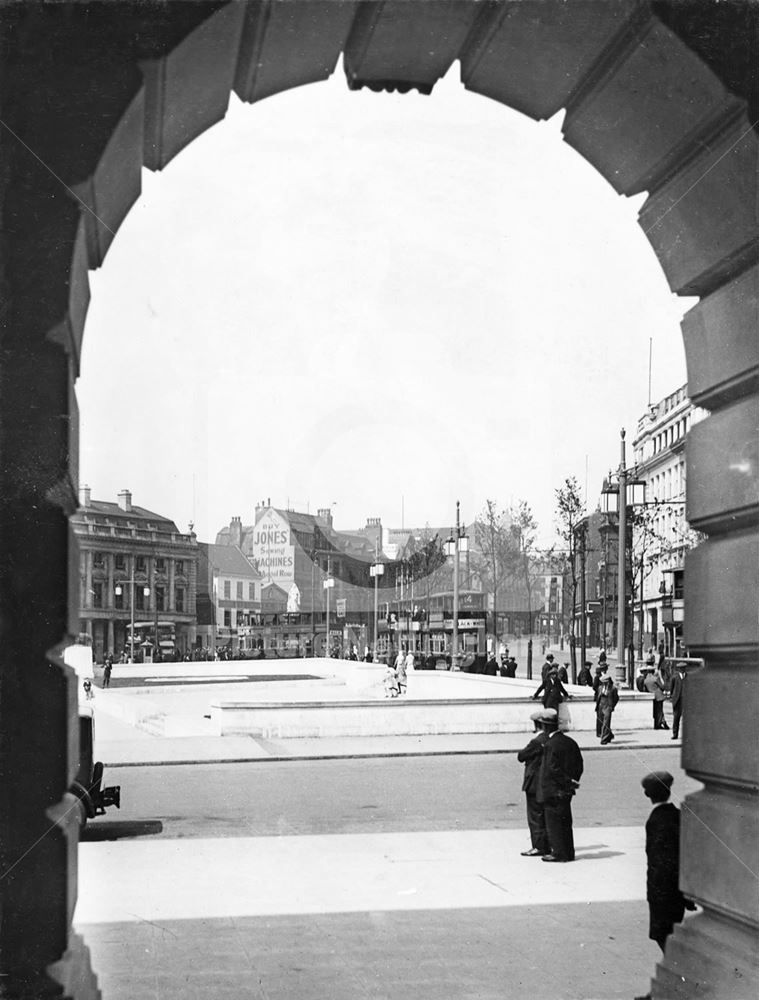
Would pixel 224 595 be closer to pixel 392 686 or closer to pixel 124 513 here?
pixel 124 513

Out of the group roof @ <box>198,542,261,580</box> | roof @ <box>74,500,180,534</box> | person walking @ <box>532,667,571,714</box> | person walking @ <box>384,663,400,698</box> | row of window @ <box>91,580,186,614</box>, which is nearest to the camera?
person walking @ <box>532,667,571,714</box>

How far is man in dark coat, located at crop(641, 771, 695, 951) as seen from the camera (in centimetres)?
616

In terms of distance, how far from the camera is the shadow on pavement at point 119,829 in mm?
12121

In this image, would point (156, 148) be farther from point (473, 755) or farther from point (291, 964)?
point (473, 755)

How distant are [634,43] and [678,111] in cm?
36

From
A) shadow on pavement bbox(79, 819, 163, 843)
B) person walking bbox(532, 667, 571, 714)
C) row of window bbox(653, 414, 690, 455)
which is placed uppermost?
row of window bbox(653, 414, 690, 455)

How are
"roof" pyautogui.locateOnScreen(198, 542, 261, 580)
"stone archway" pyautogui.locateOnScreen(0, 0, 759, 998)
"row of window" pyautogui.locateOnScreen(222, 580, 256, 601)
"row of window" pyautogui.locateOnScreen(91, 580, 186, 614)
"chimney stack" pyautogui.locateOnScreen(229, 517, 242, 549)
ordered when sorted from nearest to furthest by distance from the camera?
"stone archway" pyautogui.locateOnScreen(0, 0, 759, 998) → "row of window" pyautogui.locateOnScreen(91, 580, 186, 614) → "row of window" pyautogui.locateOnScreen(222, 580, 256, 601) → "roof" pyautogui.locateOnScreen(198, 542, 261, 580) → "chimney stack" pyautogui.locateOnScreen(229, 517, 242, 549)

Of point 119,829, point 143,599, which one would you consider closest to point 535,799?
point 119,829

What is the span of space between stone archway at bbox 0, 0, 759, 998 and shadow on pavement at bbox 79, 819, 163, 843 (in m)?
7.66

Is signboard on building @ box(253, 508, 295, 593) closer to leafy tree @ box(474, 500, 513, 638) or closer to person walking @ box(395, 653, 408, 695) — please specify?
leafy tree @ box(474, 500, 513, 638)

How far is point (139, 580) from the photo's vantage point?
86.1m

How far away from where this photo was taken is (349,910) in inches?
329

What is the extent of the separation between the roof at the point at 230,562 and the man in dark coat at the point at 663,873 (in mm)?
92638

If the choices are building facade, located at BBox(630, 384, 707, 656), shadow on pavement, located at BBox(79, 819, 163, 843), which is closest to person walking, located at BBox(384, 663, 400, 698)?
shadow on pavement, located at BBox(79, 819, 163, 843)
